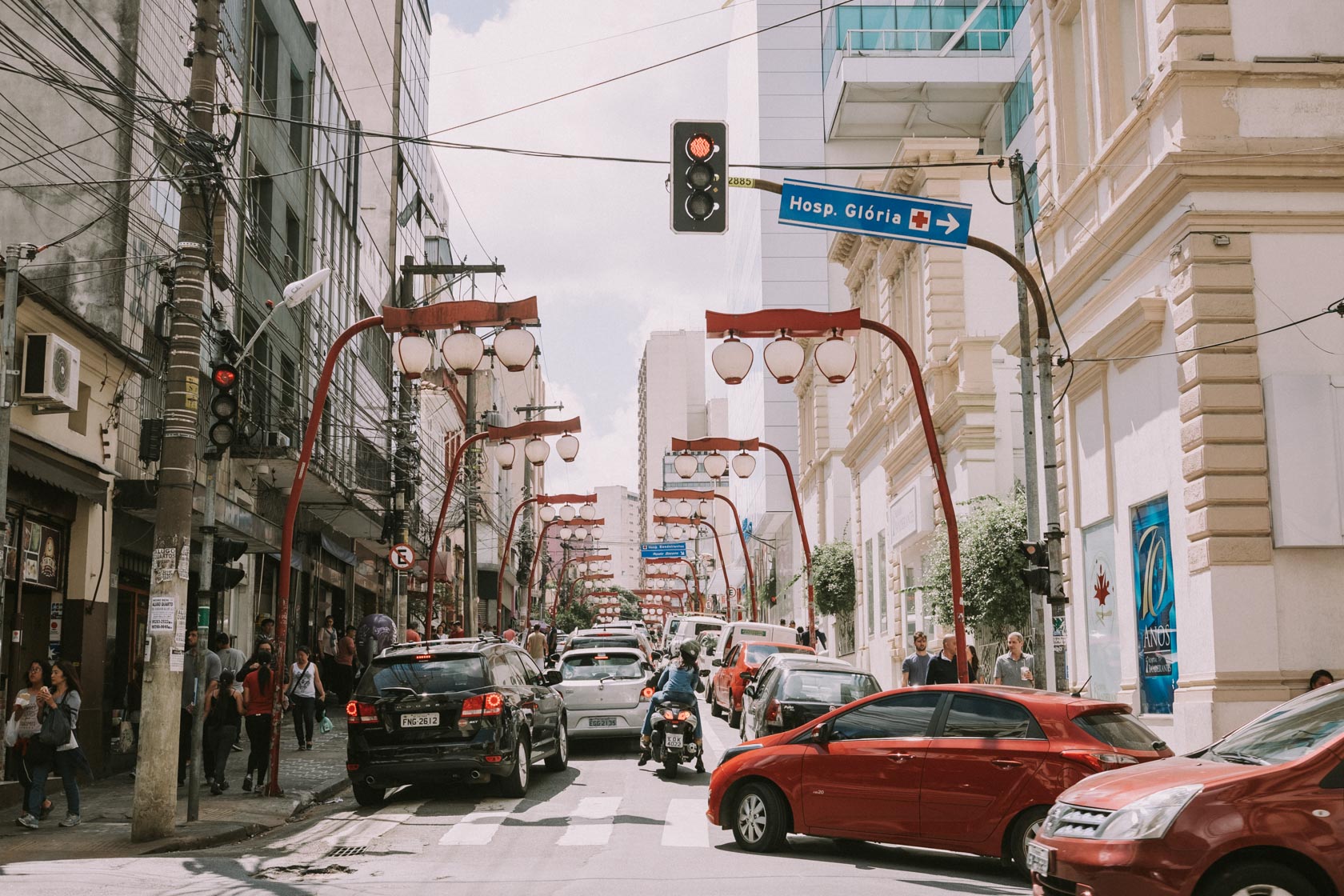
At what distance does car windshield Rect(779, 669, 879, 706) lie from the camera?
16812mm

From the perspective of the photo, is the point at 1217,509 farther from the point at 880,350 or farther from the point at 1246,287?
the point at 880,350

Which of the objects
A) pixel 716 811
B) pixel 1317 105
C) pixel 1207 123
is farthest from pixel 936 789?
pixel 1317 105

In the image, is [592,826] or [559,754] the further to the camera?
[559,754]

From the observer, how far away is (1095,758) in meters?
9.98

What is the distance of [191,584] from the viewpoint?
23.5 meters

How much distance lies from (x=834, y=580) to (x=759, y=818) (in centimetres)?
3472

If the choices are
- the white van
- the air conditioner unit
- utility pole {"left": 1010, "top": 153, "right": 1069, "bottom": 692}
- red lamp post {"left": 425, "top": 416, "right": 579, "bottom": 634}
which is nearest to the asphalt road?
utility pole {"left": 1010, "top": 153, "right": 1069, "bottom": 692}

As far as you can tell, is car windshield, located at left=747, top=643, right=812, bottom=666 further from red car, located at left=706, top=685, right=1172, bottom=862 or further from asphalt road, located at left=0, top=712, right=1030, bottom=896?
red car, located at left=706, top=685, right=1172, bottom=862

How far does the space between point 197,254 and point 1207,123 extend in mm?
12300

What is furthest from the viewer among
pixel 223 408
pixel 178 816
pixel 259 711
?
pixel 259 711

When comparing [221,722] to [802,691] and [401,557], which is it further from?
[401,557]

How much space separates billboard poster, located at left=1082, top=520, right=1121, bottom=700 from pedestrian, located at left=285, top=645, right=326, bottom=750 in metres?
11.7

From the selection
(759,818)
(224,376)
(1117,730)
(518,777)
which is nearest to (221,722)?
(518,777)

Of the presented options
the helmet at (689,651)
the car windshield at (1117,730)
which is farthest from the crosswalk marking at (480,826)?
the car windshield at (1117,730)
